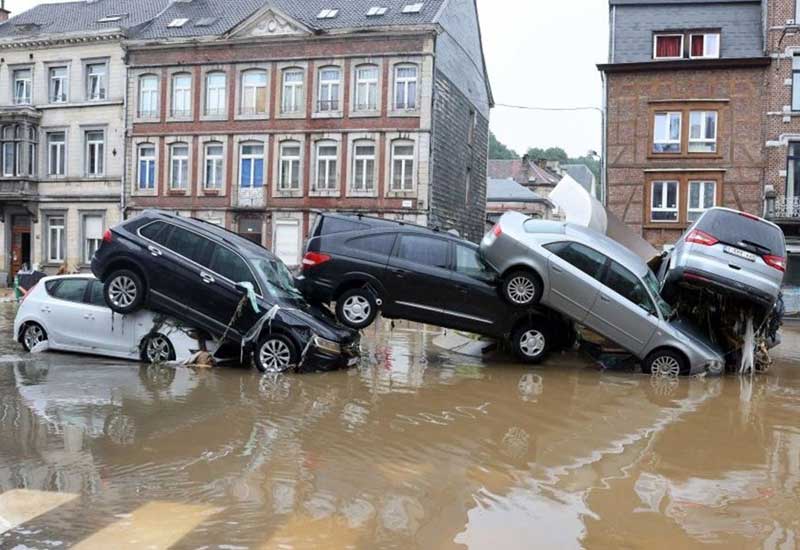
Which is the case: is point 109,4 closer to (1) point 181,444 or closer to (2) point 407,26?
(2) point 407,26

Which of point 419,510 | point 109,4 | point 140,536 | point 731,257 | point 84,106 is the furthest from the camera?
point 109,4

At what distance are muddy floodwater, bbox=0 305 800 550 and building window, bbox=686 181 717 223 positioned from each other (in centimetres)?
1915

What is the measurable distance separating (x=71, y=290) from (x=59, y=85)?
2721cm

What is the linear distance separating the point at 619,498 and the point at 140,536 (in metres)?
3.21

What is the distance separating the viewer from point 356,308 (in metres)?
11.5

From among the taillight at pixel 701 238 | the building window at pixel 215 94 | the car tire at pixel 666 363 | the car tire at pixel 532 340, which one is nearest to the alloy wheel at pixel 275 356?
the car tire at pixel 532 340

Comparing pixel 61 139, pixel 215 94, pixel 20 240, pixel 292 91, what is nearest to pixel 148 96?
pixel 215 94

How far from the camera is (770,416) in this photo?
8891 mm

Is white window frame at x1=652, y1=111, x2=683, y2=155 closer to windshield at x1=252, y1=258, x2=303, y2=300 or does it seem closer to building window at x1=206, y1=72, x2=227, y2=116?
building window at x1=206, y1=72, x2=227, y2=116

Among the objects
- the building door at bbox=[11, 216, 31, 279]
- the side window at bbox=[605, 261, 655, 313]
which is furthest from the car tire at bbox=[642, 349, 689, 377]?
the building door at bbox=[11, 216, 31, 279]

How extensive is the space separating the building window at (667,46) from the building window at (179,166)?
18808mm

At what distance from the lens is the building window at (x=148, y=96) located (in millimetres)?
33656

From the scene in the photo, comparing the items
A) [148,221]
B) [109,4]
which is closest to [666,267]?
[148,221]

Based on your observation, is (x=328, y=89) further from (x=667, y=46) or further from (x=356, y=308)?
(x=356, y=308)
